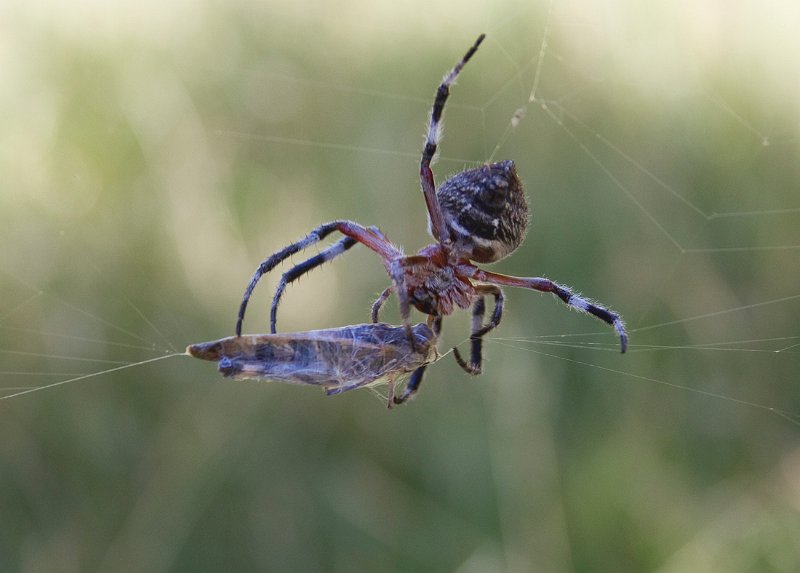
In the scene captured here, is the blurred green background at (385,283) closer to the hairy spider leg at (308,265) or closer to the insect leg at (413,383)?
the insect leg at (413,383)

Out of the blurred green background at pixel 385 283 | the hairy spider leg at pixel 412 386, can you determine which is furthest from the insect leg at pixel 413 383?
the blurred green background at pixel 385 283

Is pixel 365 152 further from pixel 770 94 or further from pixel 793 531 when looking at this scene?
pixel 793 531

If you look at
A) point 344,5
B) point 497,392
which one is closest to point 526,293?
point 497,392

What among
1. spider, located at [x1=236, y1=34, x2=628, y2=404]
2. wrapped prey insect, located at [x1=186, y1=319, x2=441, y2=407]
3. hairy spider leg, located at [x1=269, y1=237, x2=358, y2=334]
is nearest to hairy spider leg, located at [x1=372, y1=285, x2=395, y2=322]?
spider, located at [x1=236, y1=34, x2=628, y2=404]

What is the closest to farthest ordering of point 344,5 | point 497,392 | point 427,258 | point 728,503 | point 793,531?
1. point 427,258
2. point 793,531
3. point 728,503
4. point 497,392
5. point 344,5

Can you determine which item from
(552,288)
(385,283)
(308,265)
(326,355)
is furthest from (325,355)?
(385,283)

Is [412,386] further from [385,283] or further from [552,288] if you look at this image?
[385,283]

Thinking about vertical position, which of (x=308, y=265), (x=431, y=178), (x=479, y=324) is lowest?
(x=479, y=324)
